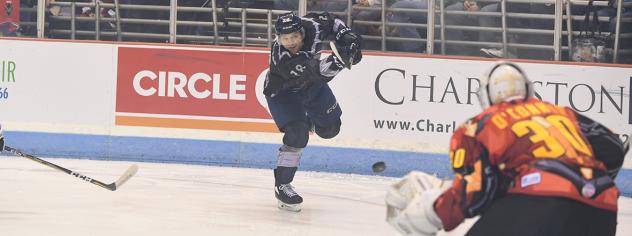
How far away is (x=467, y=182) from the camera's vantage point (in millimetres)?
2826

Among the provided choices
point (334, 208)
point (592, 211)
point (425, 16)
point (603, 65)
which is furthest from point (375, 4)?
point (592, 211)

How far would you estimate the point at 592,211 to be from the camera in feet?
9.28

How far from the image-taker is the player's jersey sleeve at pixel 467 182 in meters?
2.81

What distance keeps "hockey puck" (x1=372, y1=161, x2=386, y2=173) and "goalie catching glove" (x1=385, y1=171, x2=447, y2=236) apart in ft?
16.7

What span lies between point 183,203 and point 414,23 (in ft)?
8.78

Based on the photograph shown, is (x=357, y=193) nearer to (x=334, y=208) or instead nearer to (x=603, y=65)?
(x=334, y=208)

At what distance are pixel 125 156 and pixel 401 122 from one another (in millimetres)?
2012

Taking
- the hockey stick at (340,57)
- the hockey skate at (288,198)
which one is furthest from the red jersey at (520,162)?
the hockey skate at (288,198)

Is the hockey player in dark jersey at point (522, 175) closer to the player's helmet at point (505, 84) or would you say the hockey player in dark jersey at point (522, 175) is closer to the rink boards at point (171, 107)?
the player's helmet at point (505, 84)

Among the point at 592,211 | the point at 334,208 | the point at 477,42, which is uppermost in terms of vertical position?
the point at 477,42

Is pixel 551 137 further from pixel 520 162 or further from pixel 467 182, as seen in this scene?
pixel 467 182

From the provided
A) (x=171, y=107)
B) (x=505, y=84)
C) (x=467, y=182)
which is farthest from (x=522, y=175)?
(x=171, y=107)

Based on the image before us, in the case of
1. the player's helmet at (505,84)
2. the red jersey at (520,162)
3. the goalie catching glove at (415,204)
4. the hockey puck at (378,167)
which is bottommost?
the hockey puck at (378,167)

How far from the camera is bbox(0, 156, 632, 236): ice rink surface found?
5375 millimetres
